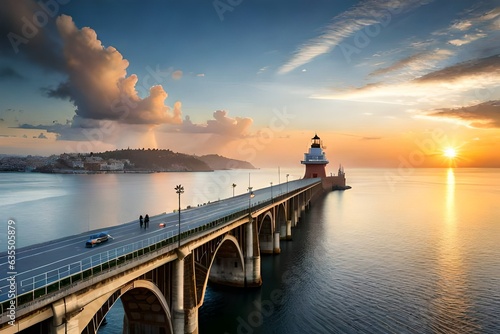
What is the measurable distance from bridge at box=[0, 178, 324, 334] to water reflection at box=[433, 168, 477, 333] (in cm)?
2530

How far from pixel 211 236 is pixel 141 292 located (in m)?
10.5

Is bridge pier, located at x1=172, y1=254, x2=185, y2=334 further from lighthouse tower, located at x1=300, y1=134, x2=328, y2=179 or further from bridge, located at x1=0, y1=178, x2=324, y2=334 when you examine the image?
lighthouse tower, located at x1=300, y1=134, x2=328, y2=179

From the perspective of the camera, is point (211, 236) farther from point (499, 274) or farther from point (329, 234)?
point (329, 234)

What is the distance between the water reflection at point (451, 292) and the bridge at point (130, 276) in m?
25.3

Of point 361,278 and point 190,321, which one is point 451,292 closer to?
point 361,278

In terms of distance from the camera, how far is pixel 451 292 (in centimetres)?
4981

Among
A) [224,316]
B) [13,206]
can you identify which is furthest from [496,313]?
[13,206]

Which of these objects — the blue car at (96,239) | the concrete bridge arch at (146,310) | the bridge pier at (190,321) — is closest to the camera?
the concrete bridge arch at (146,310)

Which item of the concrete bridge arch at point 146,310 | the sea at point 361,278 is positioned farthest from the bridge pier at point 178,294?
the sea at point 361,278

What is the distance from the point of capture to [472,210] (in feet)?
444

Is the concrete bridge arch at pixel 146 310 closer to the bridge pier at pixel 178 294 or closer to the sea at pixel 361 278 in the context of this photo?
the bridge pier at pixel 178 294

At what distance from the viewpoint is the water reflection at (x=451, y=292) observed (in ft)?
132

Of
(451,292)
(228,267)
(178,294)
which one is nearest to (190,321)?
A: (178,294)

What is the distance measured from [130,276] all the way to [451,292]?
4682 cm
